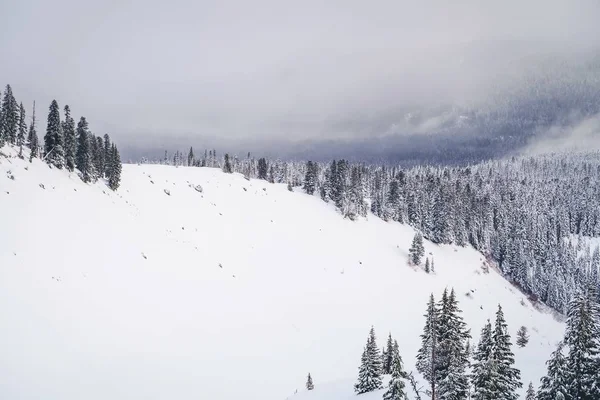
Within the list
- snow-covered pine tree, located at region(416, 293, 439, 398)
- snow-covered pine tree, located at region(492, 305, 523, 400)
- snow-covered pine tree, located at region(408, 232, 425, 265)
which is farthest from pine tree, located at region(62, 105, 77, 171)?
snow-covered pine tree, located at region(408, 232, 425, 265)

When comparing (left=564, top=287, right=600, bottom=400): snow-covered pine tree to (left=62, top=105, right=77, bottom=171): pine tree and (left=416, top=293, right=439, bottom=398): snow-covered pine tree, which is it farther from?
(left=62, top=105, right=77, bottom=171): pine tree

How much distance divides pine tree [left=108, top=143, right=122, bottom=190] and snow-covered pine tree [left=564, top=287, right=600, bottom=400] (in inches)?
2449

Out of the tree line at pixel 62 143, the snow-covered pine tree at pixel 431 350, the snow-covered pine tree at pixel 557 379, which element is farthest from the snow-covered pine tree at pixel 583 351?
the tree line at pixel 62 143

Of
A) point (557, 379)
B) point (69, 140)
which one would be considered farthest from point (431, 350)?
point (69, 140)

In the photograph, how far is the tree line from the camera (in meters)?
51.1

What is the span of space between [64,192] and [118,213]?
7.60m

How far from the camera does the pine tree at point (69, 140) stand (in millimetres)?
53188

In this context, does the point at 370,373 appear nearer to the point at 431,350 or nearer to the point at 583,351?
the point at 431,350

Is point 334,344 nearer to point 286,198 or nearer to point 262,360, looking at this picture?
point 262,360

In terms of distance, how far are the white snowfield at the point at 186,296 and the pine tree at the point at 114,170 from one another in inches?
63.4

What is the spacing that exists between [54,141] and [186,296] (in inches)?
1349

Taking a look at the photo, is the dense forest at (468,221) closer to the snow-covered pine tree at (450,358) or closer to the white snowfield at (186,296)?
the white snowfield at (186,296)

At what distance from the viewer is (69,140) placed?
183 feet

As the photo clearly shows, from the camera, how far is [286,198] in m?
96.5
